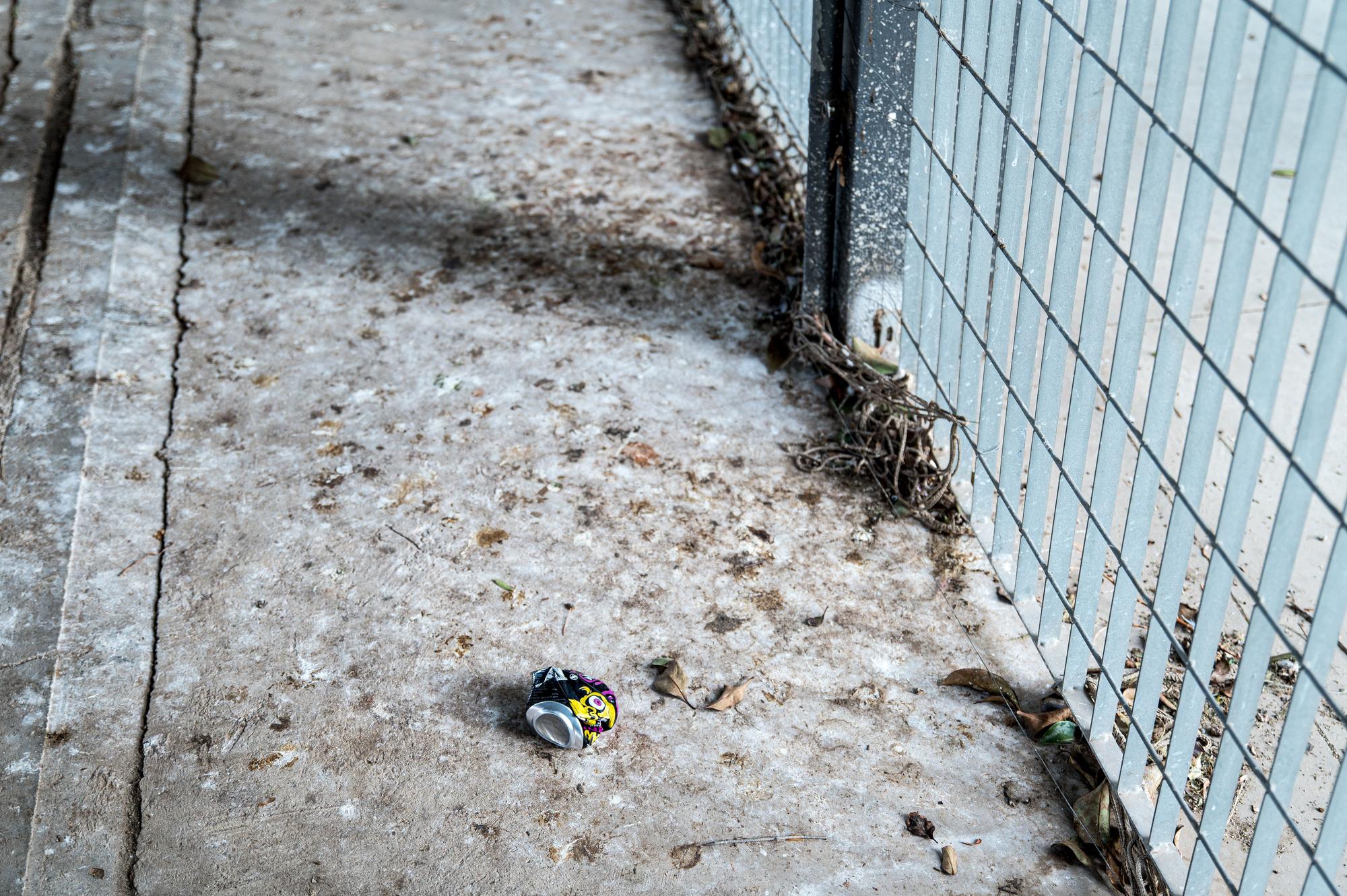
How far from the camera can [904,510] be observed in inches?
89.2

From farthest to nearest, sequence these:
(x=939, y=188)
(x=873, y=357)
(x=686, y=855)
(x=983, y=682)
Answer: (x=873, y=357) < (x=939, y=188) < (x=983, y=682) < (x=686, y=855)

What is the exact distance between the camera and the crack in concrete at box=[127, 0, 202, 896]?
1.77 m

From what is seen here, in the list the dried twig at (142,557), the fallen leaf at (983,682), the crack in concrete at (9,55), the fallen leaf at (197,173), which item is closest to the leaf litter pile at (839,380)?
the fallen leaf at (983,682)

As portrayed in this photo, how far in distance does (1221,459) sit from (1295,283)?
1392mm

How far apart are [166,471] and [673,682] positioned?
1044 millimetres

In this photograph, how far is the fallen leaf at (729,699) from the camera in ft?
6.31

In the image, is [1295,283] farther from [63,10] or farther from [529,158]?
[63,10]

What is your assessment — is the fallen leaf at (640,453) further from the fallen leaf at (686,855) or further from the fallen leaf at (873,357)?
the fallen leaf at (686,855)

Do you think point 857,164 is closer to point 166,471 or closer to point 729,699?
point 729,699

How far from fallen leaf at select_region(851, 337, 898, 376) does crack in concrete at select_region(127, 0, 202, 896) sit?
127 centimetres

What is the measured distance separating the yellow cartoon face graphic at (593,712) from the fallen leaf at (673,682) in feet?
0.33

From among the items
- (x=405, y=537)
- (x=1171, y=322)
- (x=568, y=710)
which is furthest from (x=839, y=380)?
(x=1171, y=322)

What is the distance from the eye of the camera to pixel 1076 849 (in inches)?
67.4

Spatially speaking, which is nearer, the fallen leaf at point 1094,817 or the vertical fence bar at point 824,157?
the fallen leaf at point 1094,817
